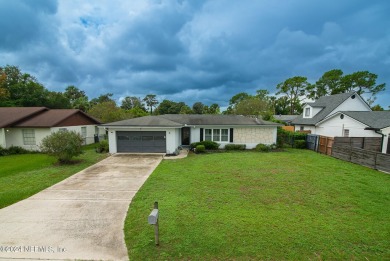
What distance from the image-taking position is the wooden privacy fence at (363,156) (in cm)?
1062

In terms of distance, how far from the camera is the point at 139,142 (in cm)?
1590

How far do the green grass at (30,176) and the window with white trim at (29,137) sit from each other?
454 cm

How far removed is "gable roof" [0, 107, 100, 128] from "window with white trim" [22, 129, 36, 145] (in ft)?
2.30

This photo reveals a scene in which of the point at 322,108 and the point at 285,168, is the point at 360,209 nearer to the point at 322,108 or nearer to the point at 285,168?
the point at 285,168

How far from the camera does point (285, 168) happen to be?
11.0m

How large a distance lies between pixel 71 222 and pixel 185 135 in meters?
13.7

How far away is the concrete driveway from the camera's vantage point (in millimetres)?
4074

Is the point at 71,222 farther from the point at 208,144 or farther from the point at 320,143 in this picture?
the point at 320,143

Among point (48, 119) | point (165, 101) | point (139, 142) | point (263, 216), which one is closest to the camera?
point (263, 216)

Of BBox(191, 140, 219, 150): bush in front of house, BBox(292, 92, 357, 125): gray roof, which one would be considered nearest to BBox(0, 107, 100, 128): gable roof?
BBox(191, 140, 219, 150): bush in front of house

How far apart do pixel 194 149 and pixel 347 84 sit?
1738 inches

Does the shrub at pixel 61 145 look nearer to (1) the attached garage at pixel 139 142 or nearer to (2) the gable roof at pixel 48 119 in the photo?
(1) the attached garage at pixel 139 142

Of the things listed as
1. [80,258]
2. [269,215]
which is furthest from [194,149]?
[80,258]

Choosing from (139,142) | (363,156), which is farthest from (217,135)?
(363,156)
